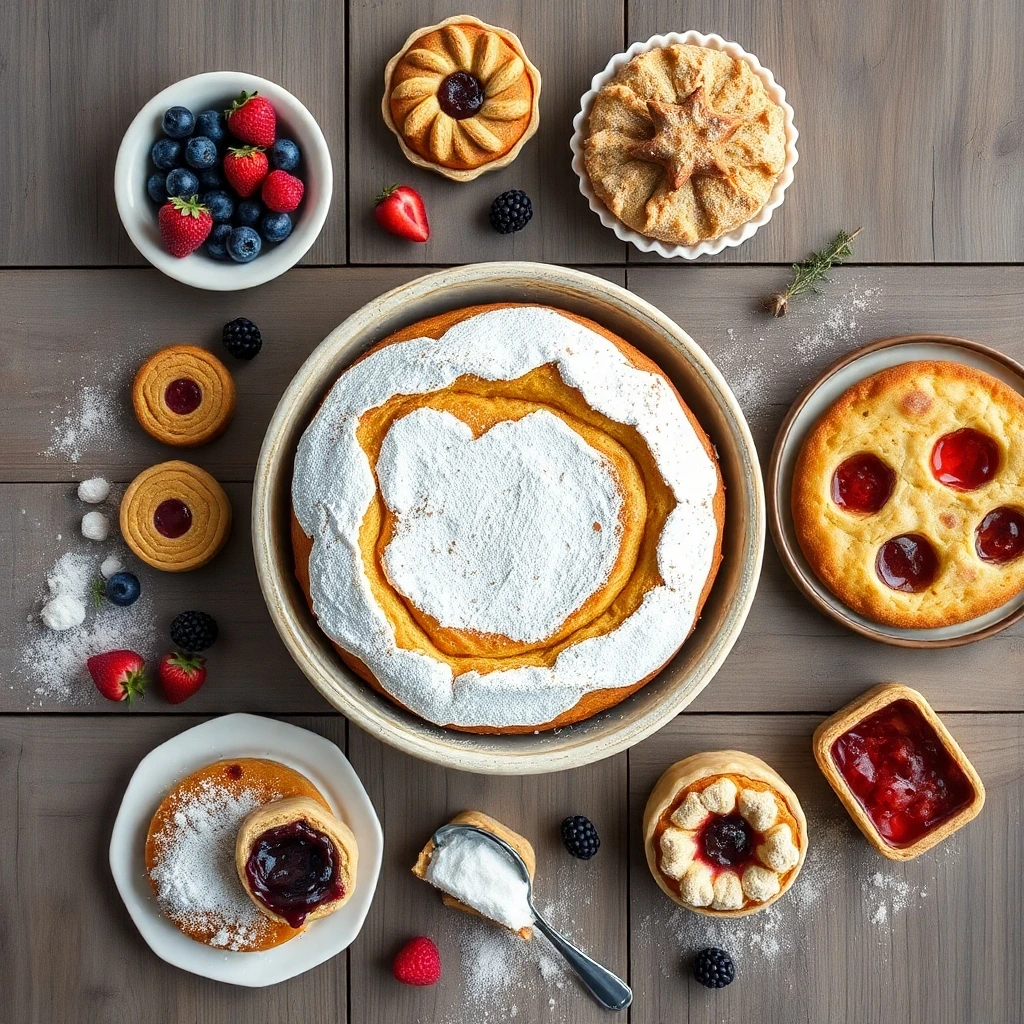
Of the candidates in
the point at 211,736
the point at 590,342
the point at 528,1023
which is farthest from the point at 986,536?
the point at 211,736

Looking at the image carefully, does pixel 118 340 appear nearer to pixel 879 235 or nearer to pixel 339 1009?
pixel 339 1009

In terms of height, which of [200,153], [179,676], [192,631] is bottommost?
[179,676]

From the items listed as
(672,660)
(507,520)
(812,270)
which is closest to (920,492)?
(812,270)

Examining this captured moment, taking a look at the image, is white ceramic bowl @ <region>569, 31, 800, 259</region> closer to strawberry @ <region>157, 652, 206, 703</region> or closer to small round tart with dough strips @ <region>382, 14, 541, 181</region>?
small round tart with dough strips @ <region>382, 14, 541, 181</region>

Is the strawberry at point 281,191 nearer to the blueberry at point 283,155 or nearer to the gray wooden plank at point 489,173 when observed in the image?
the blueberry at point 283,155

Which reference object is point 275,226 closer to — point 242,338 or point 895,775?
point 242,338

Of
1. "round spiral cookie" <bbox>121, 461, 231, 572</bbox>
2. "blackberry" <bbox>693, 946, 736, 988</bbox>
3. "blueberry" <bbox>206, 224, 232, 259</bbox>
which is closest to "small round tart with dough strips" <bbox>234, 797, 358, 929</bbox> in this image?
"round spiral cookie" <bbox>121, 461, 231, 572</bbox>
